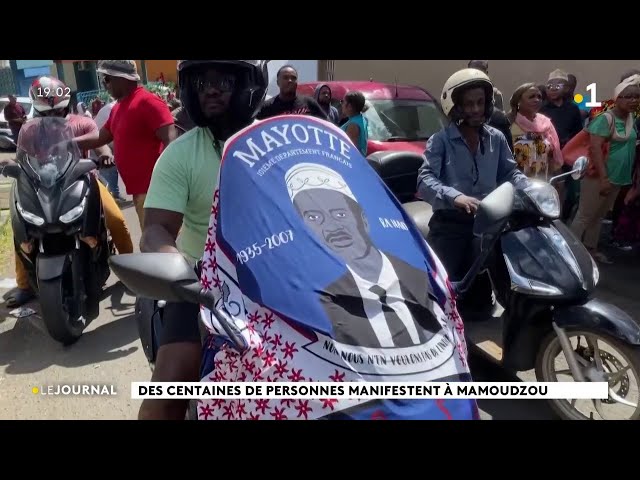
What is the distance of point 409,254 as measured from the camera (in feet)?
5.21

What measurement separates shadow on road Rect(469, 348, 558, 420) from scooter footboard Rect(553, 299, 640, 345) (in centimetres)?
50

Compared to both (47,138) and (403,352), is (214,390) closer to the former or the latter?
(403,352)

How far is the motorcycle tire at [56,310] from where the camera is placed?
3312 mm

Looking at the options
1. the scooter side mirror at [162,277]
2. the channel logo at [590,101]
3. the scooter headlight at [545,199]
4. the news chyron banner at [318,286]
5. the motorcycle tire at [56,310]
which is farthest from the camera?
the channel logo at [590,101]

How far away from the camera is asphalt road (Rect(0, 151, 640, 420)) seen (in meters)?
2.80

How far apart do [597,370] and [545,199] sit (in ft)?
2.57

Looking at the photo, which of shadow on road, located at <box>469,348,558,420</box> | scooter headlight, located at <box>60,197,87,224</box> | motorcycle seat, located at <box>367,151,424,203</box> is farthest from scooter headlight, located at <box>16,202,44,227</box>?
shadow on road, located at <box>469,348,558,420</box>

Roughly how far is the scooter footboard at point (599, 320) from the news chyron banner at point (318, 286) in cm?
101

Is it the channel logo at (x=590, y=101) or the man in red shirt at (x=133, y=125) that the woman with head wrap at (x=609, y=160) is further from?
the man in red shirt at (x=133, y=125)

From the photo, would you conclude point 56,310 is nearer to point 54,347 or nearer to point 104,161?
point 54,347

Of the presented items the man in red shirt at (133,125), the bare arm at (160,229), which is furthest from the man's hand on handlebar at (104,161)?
the bare arm at (160,229)

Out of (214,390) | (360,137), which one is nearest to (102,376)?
(214,390)

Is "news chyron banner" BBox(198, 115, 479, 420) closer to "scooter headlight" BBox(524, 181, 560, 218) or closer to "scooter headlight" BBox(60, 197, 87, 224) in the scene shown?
"scooter headlight" BBox(524, 181, 560, 218)

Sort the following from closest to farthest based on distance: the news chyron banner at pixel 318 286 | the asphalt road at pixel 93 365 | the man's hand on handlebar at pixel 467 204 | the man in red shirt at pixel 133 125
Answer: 1. the news chyron banner at pixel 318 286
2. the man's hand on handlebar at pixel 467 204
3. the asphalt road at pixel 93 365
4. the man in red shirt at pixel 133 125
